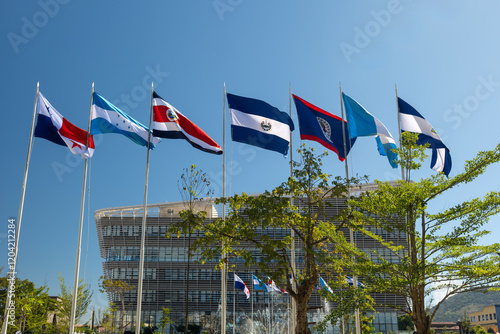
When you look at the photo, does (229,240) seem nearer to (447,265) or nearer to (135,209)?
(447,265)

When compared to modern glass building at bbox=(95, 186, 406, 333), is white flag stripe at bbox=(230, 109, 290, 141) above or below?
above

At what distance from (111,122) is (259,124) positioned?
728cm

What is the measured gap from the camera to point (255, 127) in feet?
79.3

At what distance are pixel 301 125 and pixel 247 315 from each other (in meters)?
48.0

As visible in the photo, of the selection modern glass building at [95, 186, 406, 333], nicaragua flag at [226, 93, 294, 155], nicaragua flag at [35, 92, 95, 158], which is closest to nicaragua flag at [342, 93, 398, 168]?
nicaragua flag at [226, 93, 294, 155]

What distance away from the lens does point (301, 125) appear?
25.2m

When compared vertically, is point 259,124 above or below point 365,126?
below

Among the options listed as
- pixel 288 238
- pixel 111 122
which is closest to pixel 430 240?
pixel 288 238

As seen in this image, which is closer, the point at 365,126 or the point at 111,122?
the point at 111,122

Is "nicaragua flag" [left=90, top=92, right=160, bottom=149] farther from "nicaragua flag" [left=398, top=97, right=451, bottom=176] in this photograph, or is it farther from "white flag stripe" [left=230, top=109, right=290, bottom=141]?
"nicaragua flag" [left=398, top=97, right=451, bottom=176]

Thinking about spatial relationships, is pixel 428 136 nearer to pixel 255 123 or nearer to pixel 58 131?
pixel 255 123

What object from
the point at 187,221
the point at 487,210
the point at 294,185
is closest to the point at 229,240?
the point at 187,221

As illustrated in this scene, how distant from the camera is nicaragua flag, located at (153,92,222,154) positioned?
76.2ft

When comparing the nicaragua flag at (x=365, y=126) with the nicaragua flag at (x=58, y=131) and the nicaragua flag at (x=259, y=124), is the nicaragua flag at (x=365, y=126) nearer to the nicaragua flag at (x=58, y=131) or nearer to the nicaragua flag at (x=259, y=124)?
the nicaragua flag at (x=259, y=124)
